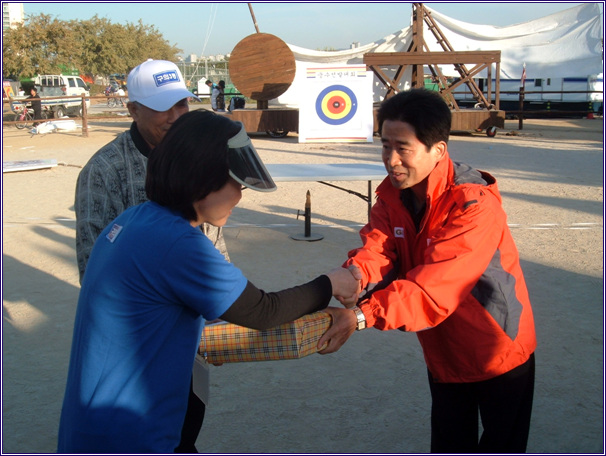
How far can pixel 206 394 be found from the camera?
6.48 feet

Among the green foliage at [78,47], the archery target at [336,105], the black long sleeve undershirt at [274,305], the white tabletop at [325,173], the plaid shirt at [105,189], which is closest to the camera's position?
the black long sleeve undershirt at [274,305]

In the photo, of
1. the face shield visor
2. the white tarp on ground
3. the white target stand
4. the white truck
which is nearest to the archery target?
the white tarp on ground

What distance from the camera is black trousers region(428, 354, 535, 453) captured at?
202cm

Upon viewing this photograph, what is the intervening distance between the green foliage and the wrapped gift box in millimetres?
21315

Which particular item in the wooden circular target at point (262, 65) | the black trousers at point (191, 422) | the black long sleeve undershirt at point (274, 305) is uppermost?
the wooden circular target at point (262, 65)

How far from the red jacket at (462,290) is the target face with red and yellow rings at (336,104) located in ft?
46.0

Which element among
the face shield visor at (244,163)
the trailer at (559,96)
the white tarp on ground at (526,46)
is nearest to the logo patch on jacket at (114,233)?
the face shield visor at (244,163)

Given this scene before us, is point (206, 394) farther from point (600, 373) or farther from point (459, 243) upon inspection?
point (600, 373)

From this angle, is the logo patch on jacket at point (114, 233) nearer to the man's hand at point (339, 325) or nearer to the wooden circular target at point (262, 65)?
the man's hand at point (339, 325)

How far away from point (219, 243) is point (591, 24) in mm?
23707

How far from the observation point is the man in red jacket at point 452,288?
1.84 m

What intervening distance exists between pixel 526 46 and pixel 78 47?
29.1 meters

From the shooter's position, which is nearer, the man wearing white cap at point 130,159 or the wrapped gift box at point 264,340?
the wrapped gift box at point 264,340

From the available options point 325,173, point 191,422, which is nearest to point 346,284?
point 191,422
